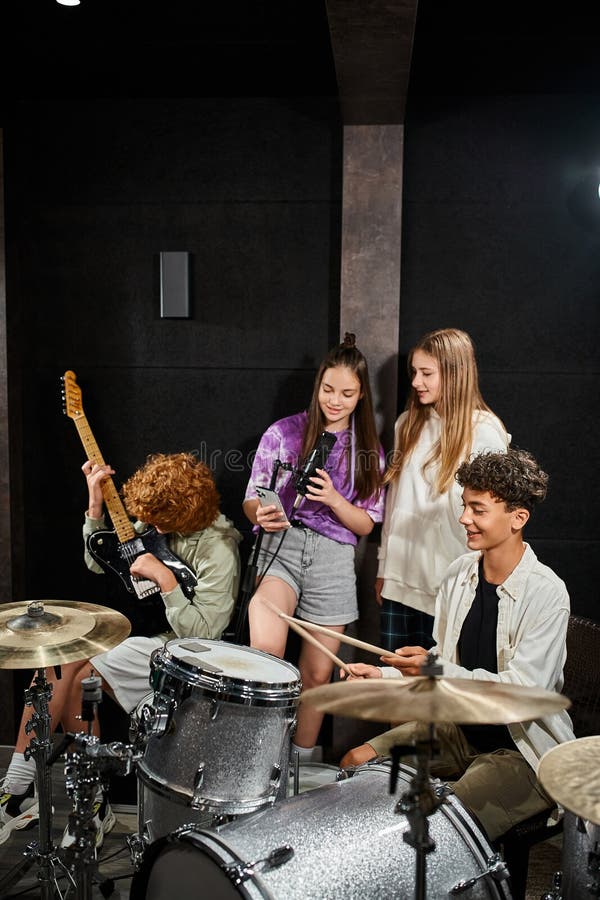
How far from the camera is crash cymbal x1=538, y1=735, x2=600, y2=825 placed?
139 cm

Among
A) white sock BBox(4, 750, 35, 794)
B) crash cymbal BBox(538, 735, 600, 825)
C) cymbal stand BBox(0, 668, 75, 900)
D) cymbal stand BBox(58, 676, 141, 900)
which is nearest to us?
crash cymbal BBox(538, 735, 600, 825)

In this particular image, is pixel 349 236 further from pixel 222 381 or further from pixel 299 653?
pixel 299 653

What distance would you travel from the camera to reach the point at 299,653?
357 cm

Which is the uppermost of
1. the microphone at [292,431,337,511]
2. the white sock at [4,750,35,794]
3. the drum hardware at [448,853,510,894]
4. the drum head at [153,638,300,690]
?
the microphone at [292,431,337,511]

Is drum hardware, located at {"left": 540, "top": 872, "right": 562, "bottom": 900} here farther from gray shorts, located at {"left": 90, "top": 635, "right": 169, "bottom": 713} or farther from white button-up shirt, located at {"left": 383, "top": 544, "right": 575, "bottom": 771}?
gray shorts, located at {"left": 90, "top": 635, "right": 169, "bottom": 713}

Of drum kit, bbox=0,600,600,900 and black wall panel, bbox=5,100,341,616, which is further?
black wall panel, bbox=5,100,341,616

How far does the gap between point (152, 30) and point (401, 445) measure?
1.78 m

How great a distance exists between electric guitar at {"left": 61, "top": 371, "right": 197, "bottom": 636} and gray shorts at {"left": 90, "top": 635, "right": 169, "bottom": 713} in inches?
8.0

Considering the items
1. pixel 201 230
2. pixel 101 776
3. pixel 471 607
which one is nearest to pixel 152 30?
pixel 201 230

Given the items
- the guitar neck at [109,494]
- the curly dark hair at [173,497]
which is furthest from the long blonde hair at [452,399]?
the guitar neck at [109,494]

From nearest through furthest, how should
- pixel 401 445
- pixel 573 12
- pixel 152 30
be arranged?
pixel 573 12 → pixel 152 30 → pixel 401 445

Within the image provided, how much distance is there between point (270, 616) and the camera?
306 cm

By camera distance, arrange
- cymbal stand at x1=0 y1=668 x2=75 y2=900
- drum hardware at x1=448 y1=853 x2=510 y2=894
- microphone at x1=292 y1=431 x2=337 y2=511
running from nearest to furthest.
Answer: drum hardware at x1=448 y1=853 x2=510 y2=894
cymbal stand at x1=0 y1=668 x2=75 y2=900
microphone at x1=292 y1=431 x2=337 y2=511

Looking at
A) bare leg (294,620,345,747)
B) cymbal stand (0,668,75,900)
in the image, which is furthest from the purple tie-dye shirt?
cymbal stand (0,668,75,900)
